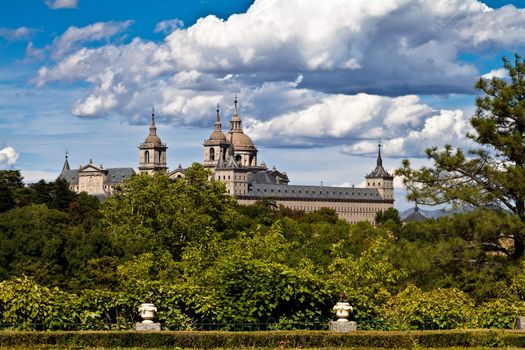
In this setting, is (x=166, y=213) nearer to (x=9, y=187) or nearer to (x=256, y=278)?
(x=256, y=278)

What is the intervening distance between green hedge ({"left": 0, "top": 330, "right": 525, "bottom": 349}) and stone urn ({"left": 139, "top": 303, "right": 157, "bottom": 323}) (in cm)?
136

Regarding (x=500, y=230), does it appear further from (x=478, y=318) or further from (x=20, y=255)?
(x=20, y=255)

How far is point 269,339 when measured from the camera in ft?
72.3

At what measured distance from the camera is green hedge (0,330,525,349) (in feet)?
71.7

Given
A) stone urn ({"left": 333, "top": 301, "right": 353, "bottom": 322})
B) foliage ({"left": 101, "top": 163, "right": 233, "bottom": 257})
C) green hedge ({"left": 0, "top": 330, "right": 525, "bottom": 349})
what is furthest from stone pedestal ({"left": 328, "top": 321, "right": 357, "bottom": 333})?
foliage ({"left": 101, "top": 163, "right": 233, "bottom": 257})

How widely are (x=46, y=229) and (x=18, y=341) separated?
34.5 metres

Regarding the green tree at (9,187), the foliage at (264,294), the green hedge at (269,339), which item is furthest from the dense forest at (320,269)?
the green tree at (9,187)

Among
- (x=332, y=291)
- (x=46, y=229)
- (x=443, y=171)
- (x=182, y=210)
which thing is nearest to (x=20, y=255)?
(x=46, y=229)

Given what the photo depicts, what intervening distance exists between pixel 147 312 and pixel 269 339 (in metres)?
3.30

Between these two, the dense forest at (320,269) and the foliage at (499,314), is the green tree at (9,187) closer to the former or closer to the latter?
the dense forest at (320,269)

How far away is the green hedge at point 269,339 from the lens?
21.9m

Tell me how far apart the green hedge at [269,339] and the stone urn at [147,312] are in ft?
4.46

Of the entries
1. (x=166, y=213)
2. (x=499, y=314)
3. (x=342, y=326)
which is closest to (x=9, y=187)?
(x=166, y=213)

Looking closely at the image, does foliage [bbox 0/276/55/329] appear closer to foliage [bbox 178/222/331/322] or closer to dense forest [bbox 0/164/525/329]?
dense forest [bbox 0/164/525/329]
